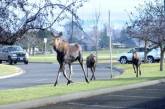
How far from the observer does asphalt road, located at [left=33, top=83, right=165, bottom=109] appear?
48.7ft

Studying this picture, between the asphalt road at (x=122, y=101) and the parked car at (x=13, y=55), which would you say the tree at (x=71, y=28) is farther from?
the parked car at (x=13, y=55)

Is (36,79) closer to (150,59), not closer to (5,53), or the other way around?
(5,53)

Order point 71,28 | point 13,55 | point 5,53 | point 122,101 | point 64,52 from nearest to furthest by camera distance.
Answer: point 122,101 → point 64,52 → point 71,28 → point 13,55 → point 5,53

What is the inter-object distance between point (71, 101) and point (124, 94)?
2.93m

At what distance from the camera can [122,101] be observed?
53.2 feet

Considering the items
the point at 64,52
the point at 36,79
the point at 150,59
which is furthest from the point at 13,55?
the point at 64,52

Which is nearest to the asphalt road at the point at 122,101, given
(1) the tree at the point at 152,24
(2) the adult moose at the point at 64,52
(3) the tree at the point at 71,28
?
(3) the tree at the point at 71,28

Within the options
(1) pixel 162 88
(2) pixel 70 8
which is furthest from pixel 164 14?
(2) pixel 70 8

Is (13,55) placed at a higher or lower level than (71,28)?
lower

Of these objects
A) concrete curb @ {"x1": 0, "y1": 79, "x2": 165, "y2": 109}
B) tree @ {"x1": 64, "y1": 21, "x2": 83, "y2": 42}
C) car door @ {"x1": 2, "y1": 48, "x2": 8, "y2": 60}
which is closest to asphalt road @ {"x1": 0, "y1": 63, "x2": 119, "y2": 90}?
tree @ {"x1": 64, "y1": 21, "x2": 83, "y2": 42}

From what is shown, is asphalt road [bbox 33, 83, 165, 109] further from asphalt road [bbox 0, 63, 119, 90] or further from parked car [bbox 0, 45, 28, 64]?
parked car [bbox 0, 45, 28, 64]

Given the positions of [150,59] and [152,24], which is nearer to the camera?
[152,24]

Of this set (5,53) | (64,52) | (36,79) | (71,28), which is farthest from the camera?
(5,53)

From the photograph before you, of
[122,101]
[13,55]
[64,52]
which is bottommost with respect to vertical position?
[122,101]
